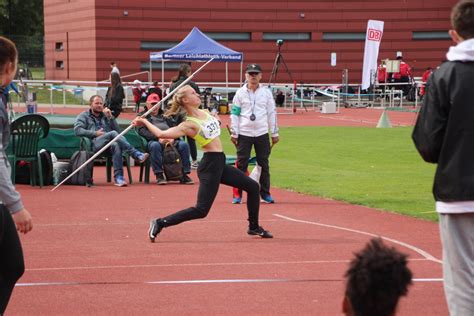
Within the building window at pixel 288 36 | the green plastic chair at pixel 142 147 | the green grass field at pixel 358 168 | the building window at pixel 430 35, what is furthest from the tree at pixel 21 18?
the green plastic chair at pixel 142 147

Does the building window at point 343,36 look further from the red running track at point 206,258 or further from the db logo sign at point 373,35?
the red running track at point 206,258

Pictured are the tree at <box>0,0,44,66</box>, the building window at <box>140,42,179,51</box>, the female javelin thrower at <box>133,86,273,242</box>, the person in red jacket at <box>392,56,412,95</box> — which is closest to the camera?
the female javelin thrower at <box>133,86,273,242</box>

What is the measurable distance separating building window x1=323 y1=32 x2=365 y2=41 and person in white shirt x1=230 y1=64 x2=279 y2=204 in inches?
1594

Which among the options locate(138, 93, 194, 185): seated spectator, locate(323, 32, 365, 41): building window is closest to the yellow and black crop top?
locate(138, 93, 194, 185): seated spectator

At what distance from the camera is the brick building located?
50688 mm

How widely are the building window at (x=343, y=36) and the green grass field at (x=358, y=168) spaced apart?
23.8 m

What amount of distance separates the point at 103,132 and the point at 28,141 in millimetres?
1259

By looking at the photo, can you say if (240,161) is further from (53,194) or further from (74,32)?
(74,32)

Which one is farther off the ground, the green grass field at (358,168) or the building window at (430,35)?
the building window at (430,35)

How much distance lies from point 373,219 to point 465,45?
7.44m

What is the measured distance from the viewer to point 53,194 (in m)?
15.8

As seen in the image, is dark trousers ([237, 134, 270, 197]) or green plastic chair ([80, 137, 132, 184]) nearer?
dark trousers ([237, 134, 270, 197])

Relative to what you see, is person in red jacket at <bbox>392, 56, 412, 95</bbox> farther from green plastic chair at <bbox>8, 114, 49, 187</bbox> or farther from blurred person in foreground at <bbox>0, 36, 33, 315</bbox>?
blurred person in foreground at <bbox>0, 36, 33, 315</bbox>

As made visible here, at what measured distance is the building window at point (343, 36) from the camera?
54.0m
